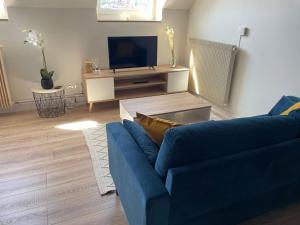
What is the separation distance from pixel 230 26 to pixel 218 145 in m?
2.46

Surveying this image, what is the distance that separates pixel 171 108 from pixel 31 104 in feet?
7.34

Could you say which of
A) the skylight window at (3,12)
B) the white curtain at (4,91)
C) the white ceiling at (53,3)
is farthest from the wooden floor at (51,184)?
the white ceiling at (53,3)

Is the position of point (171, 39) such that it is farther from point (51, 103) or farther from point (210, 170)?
point (210, 170)

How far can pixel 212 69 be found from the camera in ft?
11.4

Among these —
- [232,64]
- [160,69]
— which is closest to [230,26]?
[232,64]

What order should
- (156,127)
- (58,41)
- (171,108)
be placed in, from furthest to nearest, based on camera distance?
1. (58,41)
2. (171,108)
3. (156,127)

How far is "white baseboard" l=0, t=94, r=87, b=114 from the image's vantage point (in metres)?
3.46

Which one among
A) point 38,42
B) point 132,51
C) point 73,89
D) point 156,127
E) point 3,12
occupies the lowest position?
point 73,89

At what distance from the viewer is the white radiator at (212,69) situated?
3.16 metres

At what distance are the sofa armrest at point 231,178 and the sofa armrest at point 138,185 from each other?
0.23ft

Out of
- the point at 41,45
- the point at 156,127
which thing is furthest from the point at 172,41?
the point at 156,127

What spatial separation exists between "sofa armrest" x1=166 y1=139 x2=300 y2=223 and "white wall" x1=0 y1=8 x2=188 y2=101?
295 cm

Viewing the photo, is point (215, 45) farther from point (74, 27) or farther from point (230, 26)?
point (74, 27)

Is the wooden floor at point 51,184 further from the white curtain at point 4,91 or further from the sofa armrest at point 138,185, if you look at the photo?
the sofa armrest at point 138,185
